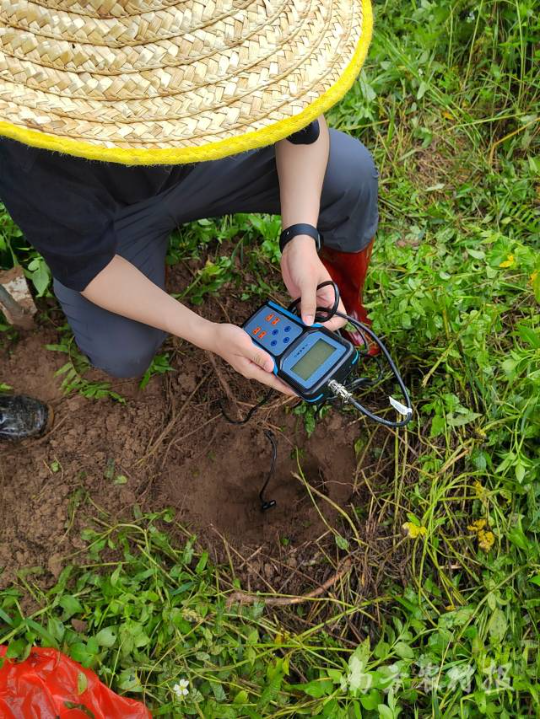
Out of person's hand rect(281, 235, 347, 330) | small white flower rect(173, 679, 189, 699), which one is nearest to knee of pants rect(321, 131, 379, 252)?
person's hand rect(281, 235, 347, 330)

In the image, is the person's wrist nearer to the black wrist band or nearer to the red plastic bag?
the black wrist band

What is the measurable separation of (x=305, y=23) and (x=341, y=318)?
0.64 m

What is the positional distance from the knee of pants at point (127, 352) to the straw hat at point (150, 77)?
704 mm

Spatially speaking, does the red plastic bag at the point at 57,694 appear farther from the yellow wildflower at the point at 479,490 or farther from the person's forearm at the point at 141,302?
the yellow wildflower at the point at 479,490

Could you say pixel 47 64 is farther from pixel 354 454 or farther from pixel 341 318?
pixel 354 454

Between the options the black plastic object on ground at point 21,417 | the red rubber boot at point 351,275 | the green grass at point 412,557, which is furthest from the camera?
the red rubber boot at point 351,275

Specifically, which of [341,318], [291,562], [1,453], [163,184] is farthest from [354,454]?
[1,453]

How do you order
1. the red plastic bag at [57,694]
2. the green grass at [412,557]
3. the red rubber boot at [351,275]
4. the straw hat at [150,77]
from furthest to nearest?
the red rubber boot at [351,275], the green grass at [412,557], the red plastic bag at [57,694], the straw hat at [150,77]

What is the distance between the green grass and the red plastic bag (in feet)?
0.13

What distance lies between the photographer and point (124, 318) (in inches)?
58.1

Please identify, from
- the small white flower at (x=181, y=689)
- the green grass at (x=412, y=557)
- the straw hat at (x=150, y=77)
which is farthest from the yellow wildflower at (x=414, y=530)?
the straw hat at (x=150, y=77)

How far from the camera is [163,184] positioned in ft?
4.62

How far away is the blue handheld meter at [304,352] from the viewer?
120 centimetres

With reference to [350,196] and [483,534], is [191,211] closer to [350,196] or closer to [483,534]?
[350,196]
